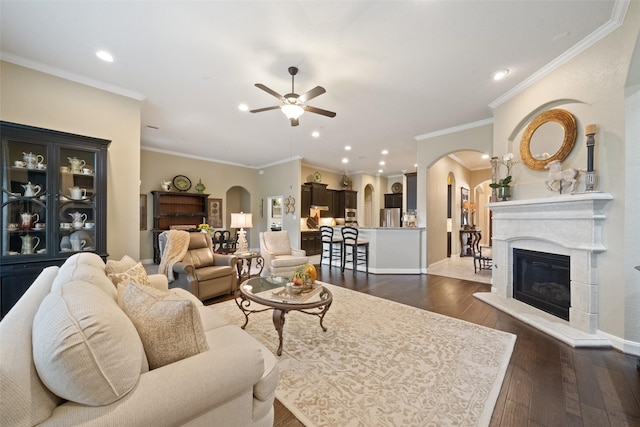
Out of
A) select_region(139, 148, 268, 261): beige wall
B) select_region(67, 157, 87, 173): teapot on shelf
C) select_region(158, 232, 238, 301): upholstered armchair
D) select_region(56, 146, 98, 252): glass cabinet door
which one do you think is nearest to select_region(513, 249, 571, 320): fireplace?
select_region(158, 232, 238, 301): upholstered armchair

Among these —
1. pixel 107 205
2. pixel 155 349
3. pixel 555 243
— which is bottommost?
pixel 155 349

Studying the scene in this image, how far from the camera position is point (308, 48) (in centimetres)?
273

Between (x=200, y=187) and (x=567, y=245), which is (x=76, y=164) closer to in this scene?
(x=200, y=187)

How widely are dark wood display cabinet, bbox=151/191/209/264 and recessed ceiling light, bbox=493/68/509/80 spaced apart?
7.30 m

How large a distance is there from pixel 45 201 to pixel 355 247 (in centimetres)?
495

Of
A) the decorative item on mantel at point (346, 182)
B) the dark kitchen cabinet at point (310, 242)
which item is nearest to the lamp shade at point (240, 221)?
the dark kitchen cabinet at point (310, 242)

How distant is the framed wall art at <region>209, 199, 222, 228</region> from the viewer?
8.00 meters

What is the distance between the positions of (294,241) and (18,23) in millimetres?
6428

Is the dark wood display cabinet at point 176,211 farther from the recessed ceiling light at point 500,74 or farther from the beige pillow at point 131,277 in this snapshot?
the recessed ceiling light at point 500,74

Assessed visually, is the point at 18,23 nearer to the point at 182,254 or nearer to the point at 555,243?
the point at 182,254

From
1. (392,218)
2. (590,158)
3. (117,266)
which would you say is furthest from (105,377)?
(392,218)

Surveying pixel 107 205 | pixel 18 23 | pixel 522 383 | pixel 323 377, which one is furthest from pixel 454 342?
pixel 18 23

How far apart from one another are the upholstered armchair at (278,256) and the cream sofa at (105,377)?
3.39 m

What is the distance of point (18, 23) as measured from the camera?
2.43 metres
